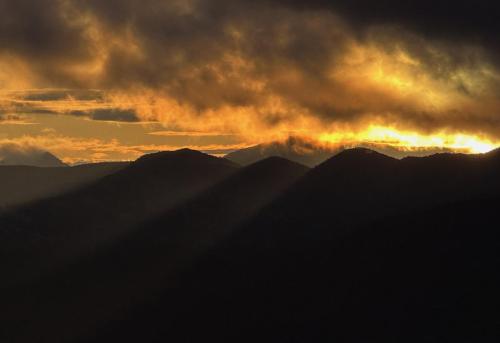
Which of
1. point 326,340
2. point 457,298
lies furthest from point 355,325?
point 457,298

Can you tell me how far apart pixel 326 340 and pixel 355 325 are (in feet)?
24.8

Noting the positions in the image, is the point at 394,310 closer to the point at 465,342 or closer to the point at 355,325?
the point at 355,325

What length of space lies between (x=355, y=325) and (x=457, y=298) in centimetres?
2395

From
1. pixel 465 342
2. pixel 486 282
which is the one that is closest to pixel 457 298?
pixel 486 282

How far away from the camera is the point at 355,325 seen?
651ft

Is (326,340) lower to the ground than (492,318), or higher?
lower

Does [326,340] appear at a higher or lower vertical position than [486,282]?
lower

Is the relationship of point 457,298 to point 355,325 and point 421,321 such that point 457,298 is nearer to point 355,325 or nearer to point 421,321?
point 421,321

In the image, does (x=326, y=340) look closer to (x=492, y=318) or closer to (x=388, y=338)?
(x=388, y=338)

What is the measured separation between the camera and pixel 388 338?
188 meters

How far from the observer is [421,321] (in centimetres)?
19100

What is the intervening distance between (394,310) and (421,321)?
32.5 feet

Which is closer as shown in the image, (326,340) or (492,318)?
(492,318)

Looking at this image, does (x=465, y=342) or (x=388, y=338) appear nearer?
(x=465, y=342)
